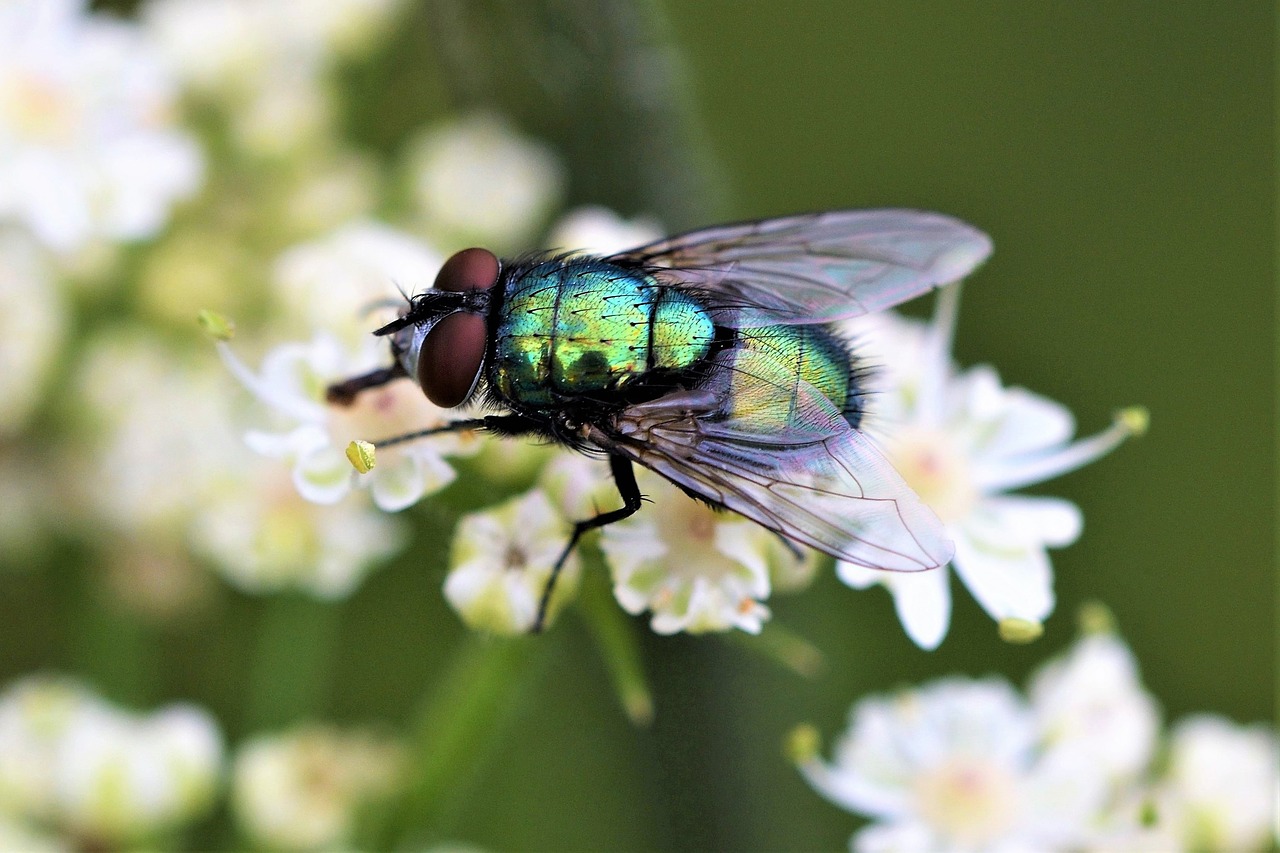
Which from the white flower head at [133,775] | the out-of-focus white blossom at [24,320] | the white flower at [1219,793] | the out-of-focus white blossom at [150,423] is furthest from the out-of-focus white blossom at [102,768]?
the white flower at [1219,793]

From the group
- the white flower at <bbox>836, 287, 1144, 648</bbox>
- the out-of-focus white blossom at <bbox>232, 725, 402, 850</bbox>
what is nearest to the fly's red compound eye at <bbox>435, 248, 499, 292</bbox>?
the white flower at <bbox>836, 287, 1144, 648</bbox>

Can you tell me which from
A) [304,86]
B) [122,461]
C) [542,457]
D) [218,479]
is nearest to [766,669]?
[542,457]

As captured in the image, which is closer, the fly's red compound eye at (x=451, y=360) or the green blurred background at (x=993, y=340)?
the fly's red compound eye at (x=451, y=360)

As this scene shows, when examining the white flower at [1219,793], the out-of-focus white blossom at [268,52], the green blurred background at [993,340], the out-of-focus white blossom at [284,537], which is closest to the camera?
the white flower at [1219,793]

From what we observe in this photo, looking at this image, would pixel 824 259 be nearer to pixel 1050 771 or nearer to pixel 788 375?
pixel 788 375

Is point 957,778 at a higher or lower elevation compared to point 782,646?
lower

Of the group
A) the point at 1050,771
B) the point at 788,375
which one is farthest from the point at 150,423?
the point at 1050,771

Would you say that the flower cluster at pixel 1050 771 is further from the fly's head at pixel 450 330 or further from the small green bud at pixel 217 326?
the small green bud at pixel 217 326
